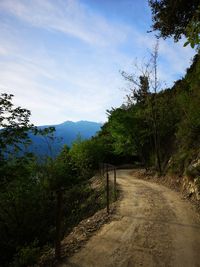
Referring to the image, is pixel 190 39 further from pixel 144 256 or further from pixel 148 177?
pixel 148 177

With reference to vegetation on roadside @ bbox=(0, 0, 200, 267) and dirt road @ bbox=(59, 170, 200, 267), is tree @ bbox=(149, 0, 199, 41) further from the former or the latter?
dirt road @ bbox=(59, 170, 200, 267)

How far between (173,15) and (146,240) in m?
8.88

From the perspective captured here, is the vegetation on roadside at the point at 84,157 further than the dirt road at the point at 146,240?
Yes

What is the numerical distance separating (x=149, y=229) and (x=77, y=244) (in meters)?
2.37

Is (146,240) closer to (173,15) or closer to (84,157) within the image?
(173,15)

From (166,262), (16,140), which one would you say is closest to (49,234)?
(16,140)

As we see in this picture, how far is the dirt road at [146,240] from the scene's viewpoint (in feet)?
19.8

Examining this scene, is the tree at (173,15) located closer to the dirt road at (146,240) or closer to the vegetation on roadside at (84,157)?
the vegetation on roadside at (84,157)

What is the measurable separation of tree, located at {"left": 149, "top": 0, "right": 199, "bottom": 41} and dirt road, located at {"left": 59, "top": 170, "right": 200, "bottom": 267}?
23.1 ft

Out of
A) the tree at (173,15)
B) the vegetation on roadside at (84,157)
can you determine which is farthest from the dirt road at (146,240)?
the tree at (173,15)

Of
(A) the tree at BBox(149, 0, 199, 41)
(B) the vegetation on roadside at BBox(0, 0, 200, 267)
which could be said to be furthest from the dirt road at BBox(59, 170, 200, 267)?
(A) the tree at BBox(149, 0, 199, 41)

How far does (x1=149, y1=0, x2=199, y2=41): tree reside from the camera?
34.7 feet

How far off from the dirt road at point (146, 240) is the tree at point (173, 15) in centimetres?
703

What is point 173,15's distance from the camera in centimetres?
1117
